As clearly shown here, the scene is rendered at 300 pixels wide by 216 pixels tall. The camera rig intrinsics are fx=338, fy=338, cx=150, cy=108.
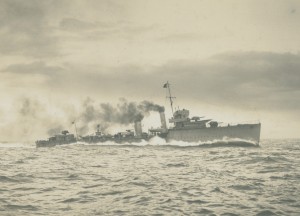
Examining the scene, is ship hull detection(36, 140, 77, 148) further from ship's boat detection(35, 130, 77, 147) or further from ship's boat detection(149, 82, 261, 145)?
ship's boat detection(149, 82, 261, 145)

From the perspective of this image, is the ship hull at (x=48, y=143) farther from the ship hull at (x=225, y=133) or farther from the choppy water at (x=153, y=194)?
the choppy water at (x=153, y=194)

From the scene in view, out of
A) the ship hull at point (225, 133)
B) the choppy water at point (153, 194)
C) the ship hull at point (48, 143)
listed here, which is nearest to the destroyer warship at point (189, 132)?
the ship hull at point (225, 133)

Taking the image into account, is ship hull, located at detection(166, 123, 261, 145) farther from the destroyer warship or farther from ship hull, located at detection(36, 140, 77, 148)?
ship hull, located at detection(36, 140, 77, 148)

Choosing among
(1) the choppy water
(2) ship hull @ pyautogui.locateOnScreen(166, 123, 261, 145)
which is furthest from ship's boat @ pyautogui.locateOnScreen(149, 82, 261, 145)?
(1) the choppy water

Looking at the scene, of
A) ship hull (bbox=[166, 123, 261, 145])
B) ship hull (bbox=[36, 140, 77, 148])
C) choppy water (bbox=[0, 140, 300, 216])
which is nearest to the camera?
choppy water (bbox=[0, 140, 300, 216])

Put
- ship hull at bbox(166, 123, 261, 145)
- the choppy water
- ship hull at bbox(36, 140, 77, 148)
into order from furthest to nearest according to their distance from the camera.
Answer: ship hull at bbox(36, 140, 77, 148), ship hull at bbox(166, 123, 261, 145), the choppy water

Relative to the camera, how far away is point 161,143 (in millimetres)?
77125

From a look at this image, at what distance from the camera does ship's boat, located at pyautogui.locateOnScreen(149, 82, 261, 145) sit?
6025 cm

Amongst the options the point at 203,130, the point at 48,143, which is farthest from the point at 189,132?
the point at 48,143

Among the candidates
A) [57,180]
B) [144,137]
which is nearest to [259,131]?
[144,137]

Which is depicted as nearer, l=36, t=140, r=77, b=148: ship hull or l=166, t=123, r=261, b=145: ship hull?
l=166, t=123, r=261, b=145: ship hull

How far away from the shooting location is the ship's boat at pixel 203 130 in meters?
60.2

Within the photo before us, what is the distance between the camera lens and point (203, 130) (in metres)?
63.2

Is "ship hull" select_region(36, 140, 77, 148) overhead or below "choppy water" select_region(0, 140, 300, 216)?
overhead
